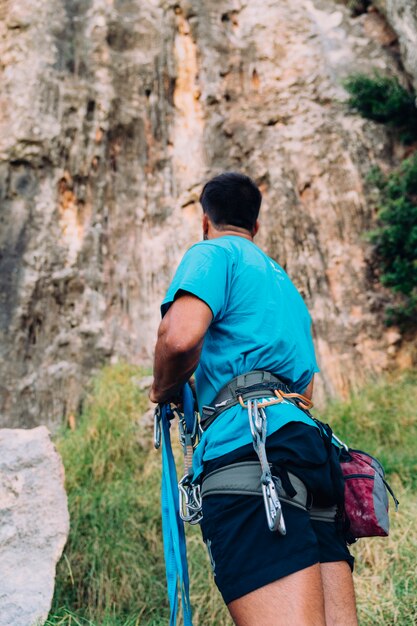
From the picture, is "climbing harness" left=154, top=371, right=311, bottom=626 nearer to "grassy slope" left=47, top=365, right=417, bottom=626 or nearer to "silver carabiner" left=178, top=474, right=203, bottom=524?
"silver carabiner" left=178, top=474, right=203, bottom=524

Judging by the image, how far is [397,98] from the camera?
763cm

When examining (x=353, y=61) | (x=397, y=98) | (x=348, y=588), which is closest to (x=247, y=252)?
(x=348, y=588)

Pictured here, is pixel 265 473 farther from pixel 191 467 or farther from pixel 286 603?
pixel 191 467

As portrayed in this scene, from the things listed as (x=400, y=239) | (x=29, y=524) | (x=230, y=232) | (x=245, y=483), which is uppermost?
(x=400, y=239)

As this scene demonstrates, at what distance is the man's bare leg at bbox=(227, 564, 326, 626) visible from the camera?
4.64 ft

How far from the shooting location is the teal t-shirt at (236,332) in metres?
1.72

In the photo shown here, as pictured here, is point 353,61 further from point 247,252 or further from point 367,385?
point 247,252

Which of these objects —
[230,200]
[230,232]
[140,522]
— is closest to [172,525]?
[230,232]

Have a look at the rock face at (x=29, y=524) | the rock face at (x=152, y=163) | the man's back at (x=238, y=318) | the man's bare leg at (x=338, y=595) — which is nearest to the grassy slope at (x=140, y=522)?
the rock face at (x=29, y=524)

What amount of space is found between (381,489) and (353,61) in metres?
8.05

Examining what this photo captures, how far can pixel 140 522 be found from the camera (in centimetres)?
438

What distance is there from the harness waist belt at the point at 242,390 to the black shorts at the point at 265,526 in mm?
139

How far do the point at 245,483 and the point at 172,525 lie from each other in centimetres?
52

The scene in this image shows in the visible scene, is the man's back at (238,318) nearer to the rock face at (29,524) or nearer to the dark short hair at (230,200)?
the dark short hair at (230,200)
